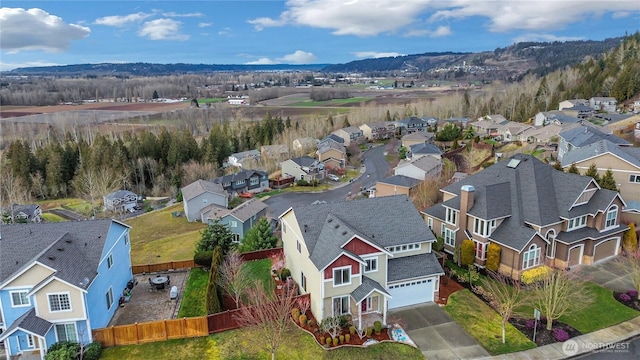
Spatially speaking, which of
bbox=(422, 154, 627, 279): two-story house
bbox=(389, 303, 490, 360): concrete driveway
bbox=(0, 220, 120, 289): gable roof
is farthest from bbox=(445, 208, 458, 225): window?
bbox=(0, 220, 120, 289): gable roof

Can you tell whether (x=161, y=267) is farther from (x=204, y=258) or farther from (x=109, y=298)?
(x=109, y=298)

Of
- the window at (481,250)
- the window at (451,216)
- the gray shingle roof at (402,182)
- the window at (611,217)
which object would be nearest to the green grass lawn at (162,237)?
the window at (451,216)

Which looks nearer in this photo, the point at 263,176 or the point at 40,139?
the point at 263,176

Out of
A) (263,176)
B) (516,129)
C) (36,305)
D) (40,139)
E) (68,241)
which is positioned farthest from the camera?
(40,139)

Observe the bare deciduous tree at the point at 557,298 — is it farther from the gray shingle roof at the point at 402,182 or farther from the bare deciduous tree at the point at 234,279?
the gray shingle roof at the point at 402,182

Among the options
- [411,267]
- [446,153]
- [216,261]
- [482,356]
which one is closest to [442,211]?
[411,267]

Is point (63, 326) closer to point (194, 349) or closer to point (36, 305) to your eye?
point (36, 305)

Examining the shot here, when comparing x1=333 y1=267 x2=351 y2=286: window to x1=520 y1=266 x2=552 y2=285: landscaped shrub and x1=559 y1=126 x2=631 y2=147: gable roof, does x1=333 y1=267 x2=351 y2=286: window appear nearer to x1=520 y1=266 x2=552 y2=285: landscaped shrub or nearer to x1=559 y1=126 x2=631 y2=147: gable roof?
x1=520 y1=266 x2=552 y2=285: landscaped shrub
